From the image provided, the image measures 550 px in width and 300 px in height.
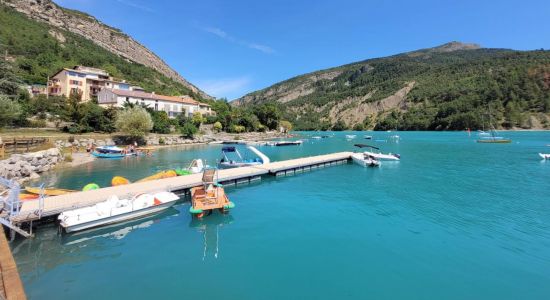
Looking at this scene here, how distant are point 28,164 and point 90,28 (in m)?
152

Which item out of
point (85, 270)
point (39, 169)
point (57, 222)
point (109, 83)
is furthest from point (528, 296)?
point (109, 83)

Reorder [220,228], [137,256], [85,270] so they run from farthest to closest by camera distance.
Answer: [220,228] → [137,256] → [85,270]

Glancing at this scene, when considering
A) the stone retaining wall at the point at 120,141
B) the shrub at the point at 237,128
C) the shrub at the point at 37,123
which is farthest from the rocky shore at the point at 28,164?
the shrub at the point at 237,128

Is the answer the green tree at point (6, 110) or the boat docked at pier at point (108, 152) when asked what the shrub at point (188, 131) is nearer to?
the boat docked at pier at point (108, 152)

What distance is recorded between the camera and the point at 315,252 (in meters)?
13.3

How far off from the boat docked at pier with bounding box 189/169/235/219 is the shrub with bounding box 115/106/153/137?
4210cm

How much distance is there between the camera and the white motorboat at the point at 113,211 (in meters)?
15.1

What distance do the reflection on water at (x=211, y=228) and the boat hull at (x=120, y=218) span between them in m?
2.57

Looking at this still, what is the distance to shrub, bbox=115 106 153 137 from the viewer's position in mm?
55219

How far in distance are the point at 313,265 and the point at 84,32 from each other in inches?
6704

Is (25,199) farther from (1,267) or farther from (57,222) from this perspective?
(1,267)

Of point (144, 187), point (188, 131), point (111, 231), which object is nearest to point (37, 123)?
point (188, 131)

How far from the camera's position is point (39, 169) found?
3011 cm

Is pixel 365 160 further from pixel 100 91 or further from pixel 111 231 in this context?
pixel 100 91
